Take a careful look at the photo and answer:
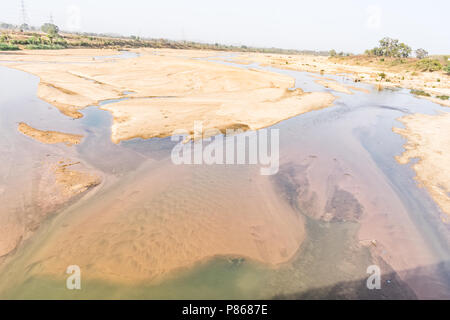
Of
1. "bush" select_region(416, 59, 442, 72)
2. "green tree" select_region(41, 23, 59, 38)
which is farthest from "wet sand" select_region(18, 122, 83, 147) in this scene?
"green tree" select_region(41, 23, 59, 38)

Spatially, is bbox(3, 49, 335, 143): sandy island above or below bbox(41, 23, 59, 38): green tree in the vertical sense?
below

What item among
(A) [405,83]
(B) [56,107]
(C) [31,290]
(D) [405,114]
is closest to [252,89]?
(D) [405,114]

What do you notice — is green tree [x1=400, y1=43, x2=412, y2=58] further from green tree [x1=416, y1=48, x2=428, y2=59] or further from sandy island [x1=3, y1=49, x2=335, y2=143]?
sandy island [x1=3, y1=49, x2=335, y2=143]

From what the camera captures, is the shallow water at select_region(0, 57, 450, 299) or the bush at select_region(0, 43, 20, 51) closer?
the shallow water at select_region(0, 57, 450, 299)

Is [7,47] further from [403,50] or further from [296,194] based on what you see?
[403,50]

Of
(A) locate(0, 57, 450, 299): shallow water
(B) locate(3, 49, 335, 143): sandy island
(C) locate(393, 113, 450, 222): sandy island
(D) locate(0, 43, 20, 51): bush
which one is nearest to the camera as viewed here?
(A) locate(0, 57, 450, 299): shallow water

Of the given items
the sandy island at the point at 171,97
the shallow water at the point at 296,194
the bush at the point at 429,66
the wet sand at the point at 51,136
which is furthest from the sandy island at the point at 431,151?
the bush at the point at 429,66

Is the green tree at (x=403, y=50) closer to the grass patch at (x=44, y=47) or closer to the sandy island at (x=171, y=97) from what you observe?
the sandy island at (x=171, y=97)
